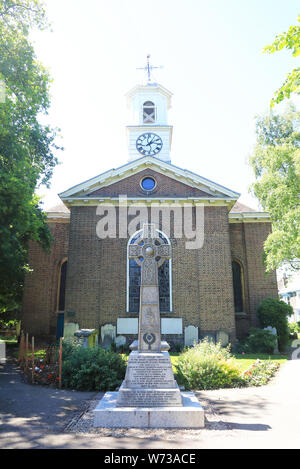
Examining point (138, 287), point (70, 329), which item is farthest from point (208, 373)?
point (70, 329)

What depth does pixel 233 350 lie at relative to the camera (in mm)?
15281

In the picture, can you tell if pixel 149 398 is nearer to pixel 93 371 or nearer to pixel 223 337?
pixel 93 371

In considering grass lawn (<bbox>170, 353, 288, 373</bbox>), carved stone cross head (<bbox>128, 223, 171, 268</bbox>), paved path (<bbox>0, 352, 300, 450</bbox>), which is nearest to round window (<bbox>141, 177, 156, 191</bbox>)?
grass lawn (<bbox>170, 353, 288, 373</bbox>)

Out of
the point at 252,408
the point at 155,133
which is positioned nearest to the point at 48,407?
the point at 252,408

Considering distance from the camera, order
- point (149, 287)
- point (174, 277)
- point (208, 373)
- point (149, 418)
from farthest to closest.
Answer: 1. point (174, 277)
2. point (208, 373)
3. point (149, 287)
4. point (149, 418)

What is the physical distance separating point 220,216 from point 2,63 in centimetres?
1201

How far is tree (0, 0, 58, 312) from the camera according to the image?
1006cm

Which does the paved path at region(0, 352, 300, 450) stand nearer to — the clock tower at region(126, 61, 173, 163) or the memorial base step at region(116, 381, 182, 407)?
the memorial base step at region(116, 381, 182, 407)

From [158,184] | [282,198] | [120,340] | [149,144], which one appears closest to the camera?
[282,198]

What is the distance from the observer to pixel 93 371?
29.1 feet

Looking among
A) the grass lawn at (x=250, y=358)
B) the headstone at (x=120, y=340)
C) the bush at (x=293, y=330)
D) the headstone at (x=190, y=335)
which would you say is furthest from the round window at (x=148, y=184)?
the bush at (x=293, y=330)

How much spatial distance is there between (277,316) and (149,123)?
15442 mm

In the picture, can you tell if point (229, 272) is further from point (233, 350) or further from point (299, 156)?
point (299, 156)

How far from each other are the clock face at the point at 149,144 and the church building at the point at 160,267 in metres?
5.25
